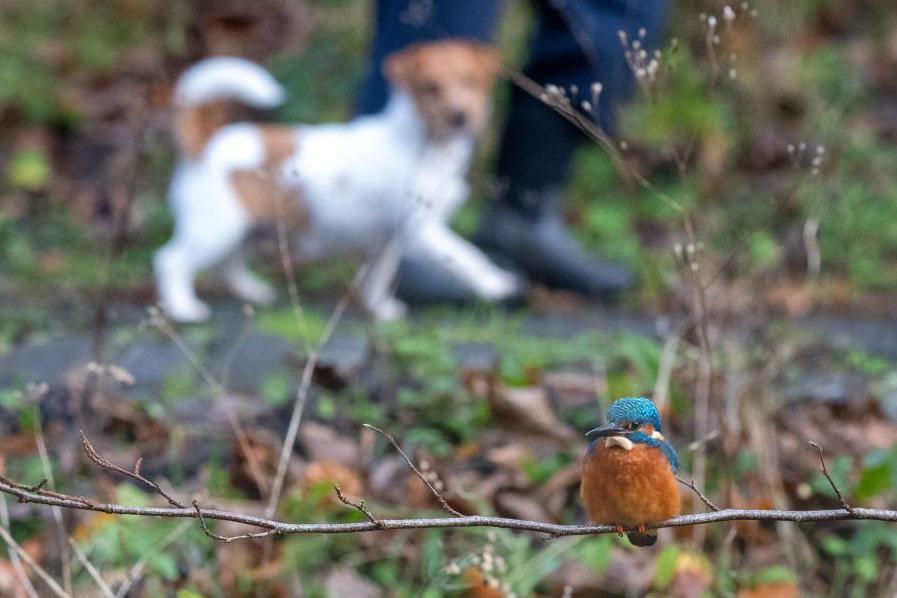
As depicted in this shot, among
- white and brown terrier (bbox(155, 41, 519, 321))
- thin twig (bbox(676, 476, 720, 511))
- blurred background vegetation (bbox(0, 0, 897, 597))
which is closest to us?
thin twig (bbox(676, 476, 720, 511))

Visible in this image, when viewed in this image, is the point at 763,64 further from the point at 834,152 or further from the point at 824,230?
the point at 824,230

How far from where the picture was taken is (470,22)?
3846 millimetres

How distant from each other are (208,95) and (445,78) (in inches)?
35.8

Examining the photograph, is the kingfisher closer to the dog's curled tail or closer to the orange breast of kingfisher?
the orange breast of kingfisher

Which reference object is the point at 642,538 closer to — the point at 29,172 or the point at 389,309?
the point at 389,309

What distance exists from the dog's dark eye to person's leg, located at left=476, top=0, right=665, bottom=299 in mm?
411

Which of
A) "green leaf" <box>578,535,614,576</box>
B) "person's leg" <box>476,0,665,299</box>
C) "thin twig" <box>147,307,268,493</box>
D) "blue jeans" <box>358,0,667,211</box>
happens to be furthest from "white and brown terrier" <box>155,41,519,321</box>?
"green leaf" <box>578,535,614,576</box>

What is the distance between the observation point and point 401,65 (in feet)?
12.8

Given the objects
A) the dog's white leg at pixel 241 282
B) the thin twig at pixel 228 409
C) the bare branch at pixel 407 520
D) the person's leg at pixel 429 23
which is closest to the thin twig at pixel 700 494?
the bare branch at pixel 407 520

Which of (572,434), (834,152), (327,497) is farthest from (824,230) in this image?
(327,497)

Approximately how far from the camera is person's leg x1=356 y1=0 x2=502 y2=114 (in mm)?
3795

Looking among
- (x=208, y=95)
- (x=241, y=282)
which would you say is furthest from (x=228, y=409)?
(x=208, y=95)

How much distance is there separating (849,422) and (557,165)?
1792mm

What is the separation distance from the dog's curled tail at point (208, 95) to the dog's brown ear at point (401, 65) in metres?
0.52
